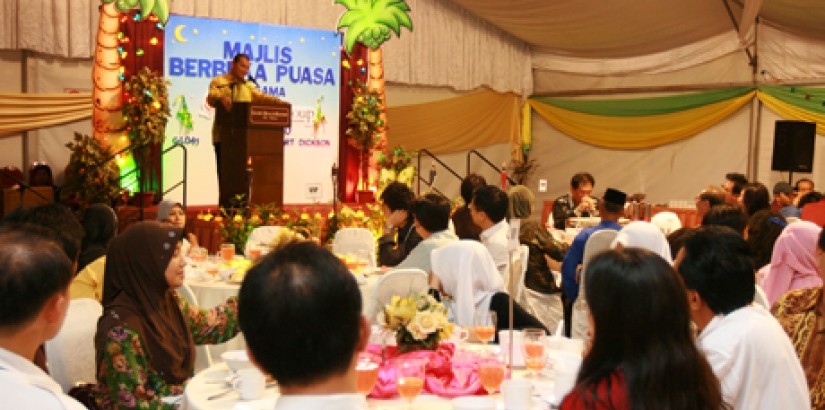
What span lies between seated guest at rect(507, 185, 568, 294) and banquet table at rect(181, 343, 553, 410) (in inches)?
128

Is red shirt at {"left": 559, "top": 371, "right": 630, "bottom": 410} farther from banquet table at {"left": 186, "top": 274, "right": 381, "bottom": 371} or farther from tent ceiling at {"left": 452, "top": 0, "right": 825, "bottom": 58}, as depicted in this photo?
tent ceiling at {"left": 452, "top": 0, "right": 825, "bottom": 58}

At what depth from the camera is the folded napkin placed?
3.06 m

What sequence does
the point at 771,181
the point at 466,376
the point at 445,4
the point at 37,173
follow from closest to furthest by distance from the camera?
the point at 466,376, the point at 37,173, the point at 771,181, the point at 445,4

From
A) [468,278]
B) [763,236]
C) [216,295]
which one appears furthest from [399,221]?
[763,236]

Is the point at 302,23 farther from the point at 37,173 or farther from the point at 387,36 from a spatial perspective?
the point at 37,173

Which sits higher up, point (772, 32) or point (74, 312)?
point (772, 32)

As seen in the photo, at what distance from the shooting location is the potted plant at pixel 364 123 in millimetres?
13617

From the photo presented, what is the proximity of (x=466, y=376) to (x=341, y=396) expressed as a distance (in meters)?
1.60

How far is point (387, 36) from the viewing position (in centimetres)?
1400

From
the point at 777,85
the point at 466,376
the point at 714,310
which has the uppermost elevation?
the point at 777,85

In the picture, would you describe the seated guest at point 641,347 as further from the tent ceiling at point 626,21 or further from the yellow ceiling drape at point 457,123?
the yellow ceiling drape at point 457,123

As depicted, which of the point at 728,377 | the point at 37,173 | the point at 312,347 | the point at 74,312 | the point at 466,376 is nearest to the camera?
the point at 312,347

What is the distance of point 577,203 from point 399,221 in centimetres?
384

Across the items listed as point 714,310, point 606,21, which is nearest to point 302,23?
point 606,21
